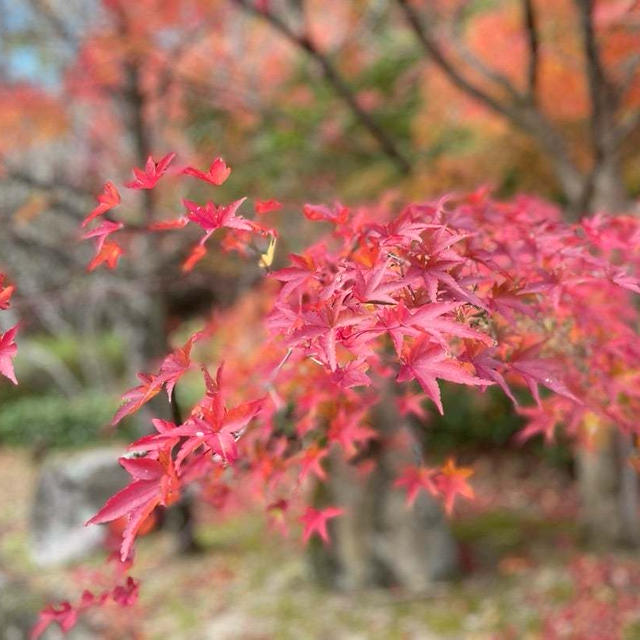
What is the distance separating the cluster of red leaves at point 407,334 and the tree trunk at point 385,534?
2.62 meters

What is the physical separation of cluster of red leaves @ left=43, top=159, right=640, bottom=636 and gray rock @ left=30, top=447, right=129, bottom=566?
5015mm

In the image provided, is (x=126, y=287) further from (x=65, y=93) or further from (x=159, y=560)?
(x=65, y=93)

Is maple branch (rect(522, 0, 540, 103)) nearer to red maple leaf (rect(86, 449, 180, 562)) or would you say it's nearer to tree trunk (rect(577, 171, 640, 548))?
tree trunk (rect(577, 171, 640, 548))

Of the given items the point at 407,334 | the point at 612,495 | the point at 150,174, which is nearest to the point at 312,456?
the point at 407,334

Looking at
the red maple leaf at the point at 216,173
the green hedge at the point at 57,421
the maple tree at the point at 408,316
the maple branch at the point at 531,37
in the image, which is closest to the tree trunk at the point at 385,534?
the maple tree at the point at 408,316

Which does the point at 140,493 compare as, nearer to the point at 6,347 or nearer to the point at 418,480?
the point at 6,347

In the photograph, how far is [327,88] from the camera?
634cm

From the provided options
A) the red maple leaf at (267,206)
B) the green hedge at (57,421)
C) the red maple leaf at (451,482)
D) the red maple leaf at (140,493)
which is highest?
the green hedge at (57,421)

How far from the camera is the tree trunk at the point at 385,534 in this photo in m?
5.20

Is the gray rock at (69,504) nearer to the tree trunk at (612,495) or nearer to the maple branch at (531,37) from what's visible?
the tree trunk at (612,495)

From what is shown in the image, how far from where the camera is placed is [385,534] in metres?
5.29

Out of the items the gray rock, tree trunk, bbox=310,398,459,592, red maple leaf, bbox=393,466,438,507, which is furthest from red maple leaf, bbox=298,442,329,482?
the gray rock

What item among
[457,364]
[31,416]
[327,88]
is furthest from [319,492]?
[31,416]

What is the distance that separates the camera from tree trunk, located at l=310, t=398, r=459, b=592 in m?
5.20
